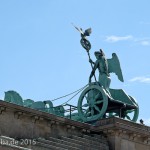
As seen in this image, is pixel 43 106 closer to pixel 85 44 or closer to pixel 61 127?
pixel 85 44

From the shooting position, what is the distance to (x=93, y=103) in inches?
2024

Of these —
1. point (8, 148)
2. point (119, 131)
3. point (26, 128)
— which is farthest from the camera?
point (119, 131)

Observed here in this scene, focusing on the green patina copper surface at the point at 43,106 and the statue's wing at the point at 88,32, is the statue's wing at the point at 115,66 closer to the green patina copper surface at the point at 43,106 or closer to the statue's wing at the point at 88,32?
the statue's wing at the point at 88,32

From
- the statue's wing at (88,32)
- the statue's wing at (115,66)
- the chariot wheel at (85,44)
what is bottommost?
the statue's wing at (115,66)

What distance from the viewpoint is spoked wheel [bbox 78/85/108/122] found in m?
50.6

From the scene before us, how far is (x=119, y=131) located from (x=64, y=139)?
4280mm

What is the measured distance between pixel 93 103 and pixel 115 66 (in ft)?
10.9

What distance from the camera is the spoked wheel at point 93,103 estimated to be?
166 ft

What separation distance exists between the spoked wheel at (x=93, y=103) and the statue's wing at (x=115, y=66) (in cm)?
220

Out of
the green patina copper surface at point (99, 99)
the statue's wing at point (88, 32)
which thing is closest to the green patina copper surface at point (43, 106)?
the green patina copper surface at point (99, 99)

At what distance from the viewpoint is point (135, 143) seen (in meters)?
49.0

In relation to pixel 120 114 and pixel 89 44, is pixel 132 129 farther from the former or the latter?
pixel 89 44

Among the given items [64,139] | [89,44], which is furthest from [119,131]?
[89,44]

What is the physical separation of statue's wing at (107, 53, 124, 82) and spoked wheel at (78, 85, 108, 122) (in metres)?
2.20
